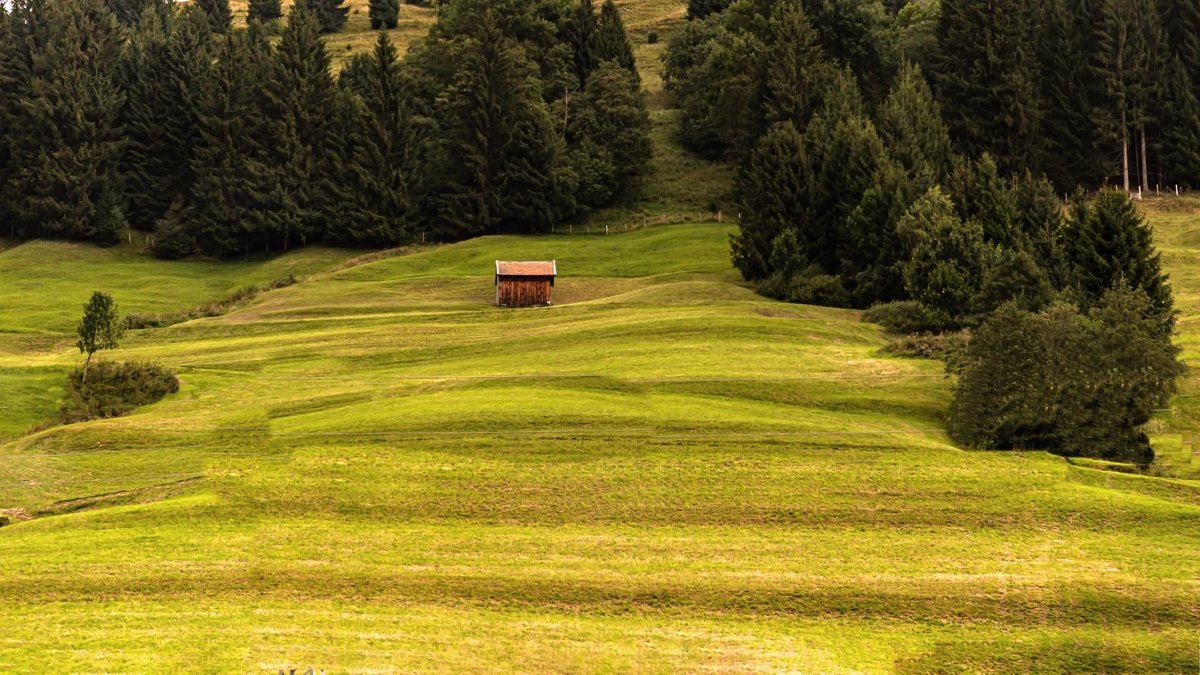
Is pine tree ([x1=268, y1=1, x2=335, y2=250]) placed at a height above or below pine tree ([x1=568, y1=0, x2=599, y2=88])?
below

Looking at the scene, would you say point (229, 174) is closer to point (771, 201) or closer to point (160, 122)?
point (160, 122)

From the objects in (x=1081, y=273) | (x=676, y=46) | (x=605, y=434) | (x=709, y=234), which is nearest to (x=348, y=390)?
(x=605, y=434)

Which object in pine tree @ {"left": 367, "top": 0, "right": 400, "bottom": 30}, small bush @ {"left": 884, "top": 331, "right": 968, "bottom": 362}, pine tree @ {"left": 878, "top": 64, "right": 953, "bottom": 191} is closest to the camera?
small bush @ {"left": 884, "top": 331, "right": 968, "bottom": 362}

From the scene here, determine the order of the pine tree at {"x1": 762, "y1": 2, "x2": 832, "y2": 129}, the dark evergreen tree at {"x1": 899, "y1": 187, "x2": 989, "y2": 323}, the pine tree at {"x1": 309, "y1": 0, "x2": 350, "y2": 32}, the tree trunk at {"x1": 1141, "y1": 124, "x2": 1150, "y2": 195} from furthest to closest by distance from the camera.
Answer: the pine tree at {"x1": 309, "y1": 0, "x2": 350, "y2": 32} → the tree trunk at {"x1": 1141, "y1": 124, "x2": 1150, "y2": 195} → the pine tree at {"x1": 762, "y1": 2, "x2": 832, "y2": 129} → the dark evergreen tree at {"x1": 899, "y1": 187, "x2": 989, "y2": 323}

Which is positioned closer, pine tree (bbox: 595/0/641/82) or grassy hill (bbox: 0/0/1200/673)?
grassy hill (bbox: 0/0/1200/673)

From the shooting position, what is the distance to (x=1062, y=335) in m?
50.4

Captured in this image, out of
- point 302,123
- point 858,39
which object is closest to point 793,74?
point 858,39

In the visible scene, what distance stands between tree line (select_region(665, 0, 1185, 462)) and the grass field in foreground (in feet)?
14.8

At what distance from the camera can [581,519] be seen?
133 ft

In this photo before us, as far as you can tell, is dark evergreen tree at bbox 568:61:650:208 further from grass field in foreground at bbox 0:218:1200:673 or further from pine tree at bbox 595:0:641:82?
grass field in foreground at bbox 0:218:1200:673

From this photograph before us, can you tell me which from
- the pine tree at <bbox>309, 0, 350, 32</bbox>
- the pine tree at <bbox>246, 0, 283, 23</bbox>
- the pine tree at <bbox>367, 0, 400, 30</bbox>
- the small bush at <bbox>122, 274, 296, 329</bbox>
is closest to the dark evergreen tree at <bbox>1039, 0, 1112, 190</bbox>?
the small bush at <bbox>122, 274, 296, 329</bbox>

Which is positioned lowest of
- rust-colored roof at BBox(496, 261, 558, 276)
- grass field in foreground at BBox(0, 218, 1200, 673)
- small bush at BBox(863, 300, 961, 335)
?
grass field in foreground at BBox(0, 218, 1200, 673)

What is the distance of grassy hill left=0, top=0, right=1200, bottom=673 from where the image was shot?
3156 centimetres

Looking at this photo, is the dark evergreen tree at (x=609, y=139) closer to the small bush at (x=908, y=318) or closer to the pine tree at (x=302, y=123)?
the pine tree at (x=302, y=123)
